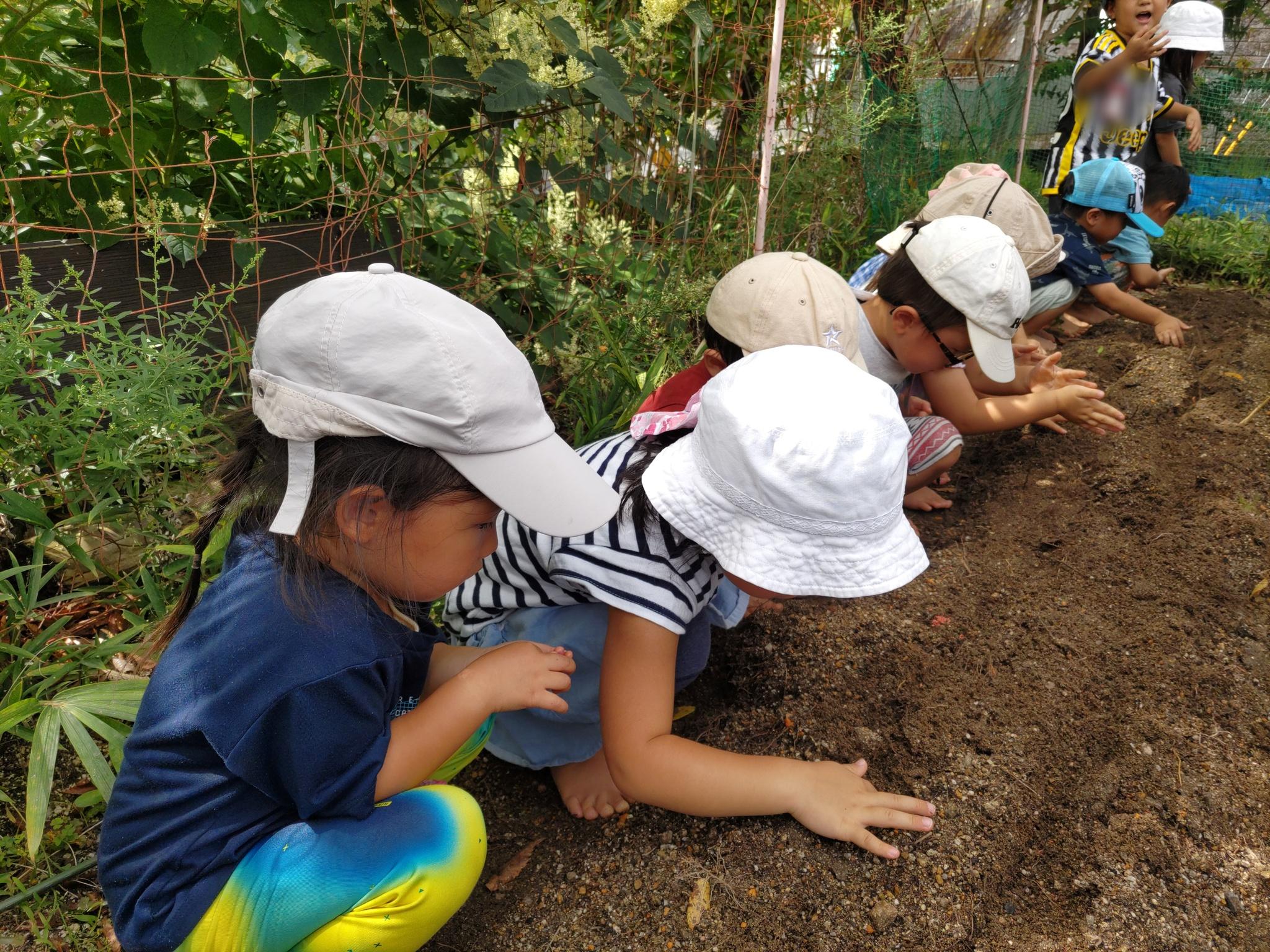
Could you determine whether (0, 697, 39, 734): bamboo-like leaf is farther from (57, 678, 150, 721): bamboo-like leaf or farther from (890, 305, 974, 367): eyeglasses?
(890, 305, 974, 367): eyeglasses

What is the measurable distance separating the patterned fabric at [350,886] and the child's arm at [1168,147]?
4.59 metres

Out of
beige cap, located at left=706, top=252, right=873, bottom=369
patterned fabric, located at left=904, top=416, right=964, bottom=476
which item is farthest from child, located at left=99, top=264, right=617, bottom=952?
patterned fabric, located at left=904, top=416, right=964, bottom=476

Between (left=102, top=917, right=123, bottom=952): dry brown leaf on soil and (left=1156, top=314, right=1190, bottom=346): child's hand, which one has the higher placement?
(left=1156, top=314, right=1190, bottom=346): child's hand

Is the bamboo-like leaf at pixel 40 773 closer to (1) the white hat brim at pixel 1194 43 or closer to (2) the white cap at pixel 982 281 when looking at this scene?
(2) the white cap at pixel 982 281

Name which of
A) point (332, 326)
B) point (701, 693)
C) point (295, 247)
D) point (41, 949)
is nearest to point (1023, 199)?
point (701, 693)

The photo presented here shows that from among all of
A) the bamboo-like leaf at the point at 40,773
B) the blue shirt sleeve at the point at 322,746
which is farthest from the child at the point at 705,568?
the bamboo-like leaf at the point at 40,773

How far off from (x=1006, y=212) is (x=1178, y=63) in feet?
8.16

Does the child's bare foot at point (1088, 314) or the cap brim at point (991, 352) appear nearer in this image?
the cap brim at point (991, 352)

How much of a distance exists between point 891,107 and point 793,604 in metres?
2.63

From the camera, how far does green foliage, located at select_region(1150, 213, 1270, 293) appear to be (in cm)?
408

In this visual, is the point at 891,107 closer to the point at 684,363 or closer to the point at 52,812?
the point at 684,363

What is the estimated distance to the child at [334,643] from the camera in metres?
0.97

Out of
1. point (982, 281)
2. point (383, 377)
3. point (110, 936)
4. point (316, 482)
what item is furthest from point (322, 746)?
point (982, 281)

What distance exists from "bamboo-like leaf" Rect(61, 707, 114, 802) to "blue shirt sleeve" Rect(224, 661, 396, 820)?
412mm
